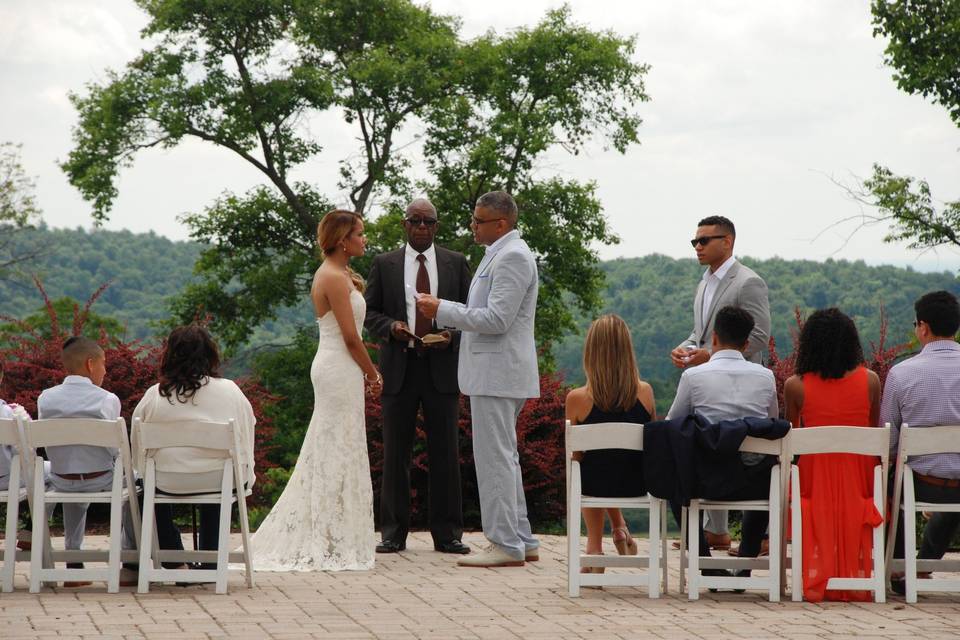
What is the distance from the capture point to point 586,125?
31.4m

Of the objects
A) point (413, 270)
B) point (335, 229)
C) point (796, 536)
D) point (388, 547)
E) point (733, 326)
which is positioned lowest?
point (388, 547)

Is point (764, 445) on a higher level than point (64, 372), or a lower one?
lower

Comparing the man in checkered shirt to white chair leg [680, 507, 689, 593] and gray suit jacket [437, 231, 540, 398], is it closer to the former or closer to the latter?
white chair leg [680, 507, 689, 593]

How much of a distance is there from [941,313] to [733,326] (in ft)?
3.64

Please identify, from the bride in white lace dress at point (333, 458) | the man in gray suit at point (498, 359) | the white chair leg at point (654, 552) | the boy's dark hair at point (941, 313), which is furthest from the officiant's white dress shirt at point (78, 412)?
the boy's dark hair at point (941, 313)

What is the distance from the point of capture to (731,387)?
6836 millimetres

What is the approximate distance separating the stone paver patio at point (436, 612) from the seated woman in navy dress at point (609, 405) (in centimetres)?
56

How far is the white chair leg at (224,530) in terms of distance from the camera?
22.2 ft

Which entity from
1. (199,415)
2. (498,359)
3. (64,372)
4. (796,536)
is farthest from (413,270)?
(64,372)

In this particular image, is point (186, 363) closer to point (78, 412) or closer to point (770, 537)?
point (78, 412)

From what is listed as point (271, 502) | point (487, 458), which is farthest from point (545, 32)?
point (487, 458)

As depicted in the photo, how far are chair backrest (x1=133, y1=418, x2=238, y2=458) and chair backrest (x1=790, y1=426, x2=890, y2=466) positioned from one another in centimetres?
292

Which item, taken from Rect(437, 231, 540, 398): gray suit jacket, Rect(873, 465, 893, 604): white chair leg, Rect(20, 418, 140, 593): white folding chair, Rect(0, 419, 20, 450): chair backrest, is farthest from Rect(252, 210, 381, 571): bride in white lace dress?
Rect(873, 465, 893, 604): white chair leg

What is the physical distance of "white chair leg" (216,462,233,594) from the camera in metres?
6.77
